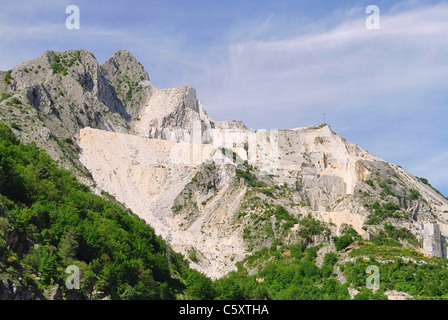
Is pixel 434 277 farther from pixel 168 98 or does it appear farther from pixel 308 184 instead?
pixel 168 98

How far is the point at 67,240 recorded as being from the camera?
188 feet

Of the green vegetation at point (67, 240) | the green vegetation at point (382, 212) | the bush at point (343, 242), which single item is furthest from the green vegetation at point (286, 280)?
the green vegetation at point (382, 212)

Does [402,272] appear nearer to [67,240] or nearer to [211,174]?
[67,240]

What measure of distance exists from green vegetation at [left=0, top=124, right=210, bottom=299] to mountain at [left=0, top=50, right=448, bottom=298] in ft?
54.3

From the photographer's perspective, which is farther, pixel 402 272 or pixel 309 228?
pixel 309 228

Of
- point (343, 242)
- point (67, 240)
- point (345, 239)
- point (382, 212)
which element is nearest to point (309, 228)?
point (345, 239)

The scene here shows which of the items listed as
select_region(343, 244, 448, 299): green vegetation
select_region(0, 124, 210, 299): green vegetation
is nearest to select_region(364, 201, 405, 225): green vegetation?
select_region(343, 244, 448, 299): green vegetation

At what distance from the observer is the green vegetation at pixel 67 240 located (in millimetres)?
50406

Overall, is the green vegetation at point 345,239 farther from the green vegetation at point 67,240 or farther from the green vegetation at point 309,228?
the green vegetation at point 67,240

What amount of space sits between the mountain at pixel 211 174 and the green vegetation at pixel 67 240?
1655 centimetres

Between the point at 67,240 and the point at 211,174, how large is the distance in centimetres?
5598

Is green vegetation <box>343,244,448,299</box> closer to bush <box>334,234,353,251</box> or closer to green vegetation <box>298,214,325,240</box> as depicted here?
bush <box>334,234,353,251</box>

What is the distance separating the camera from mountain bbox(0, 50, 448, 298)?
9669cm
